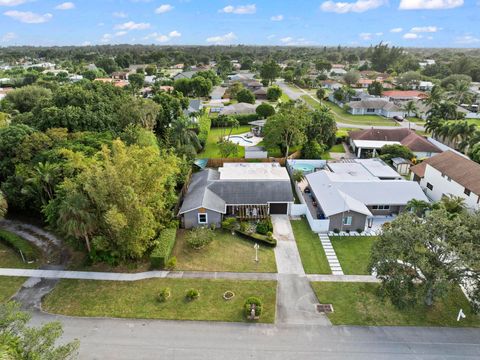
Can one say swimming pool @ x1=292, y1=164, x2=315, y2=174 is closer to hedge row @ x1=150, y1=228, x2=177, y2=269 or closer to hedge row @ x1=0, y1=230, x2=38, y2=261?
hedge row @ x1=150, y1=228, x2=177, y2=269

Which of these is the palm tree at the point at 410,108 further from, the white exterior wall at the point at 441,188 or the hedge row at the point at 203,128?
the hedge row at the point at 203,128

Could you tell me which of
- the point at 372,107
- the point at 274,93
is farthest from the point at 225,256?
the point at 274,93

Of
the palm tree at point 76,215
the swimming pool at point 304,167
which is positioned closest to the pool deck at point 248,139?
the swimming pool at point 304,167

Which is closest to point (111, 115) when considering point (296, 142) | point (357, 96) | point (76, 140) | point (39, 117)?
point (39, 117)

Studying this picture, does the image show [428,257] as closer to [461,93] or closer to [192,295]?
Result: [192,295]

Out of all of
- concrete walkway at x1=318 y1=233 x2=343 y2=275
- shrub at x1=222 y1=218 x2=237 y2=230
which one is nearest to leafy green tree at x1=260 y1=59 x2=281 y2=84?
shrub at x1=222 y1=218 x2=237 y2=230

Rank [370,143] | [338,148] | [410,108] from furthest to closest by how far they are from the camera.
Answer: [410,108] < [338,148] < [370,143]

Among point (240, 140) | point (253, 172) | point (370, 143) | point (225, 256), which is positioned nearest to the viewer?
point (225, 256)
